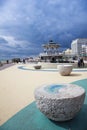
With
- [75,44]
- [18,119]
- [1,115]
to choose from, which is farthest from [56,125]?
[75,44]

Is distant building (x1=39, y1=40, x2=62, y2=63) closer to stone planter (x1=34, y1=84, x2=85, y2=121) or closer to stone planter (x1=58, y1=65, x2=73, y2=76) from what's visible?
stone planter (x1=58, y1=65, x2=73, y2=76)

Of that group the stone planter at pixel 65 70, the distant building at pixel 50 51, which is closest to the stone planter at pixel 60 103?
the stone planter at pixel 65 70

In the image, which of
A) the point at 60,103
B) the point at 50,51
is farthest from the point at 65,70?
the point at 50,51

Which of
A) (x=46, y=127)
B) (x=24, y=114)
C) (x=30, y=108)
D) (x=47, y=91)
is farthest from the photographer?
(x=30, y=108)

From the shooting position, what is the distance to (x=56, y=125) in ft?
11.1

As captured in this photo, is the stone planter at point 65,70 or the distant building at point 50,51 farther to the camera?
the distant building at point 50,51

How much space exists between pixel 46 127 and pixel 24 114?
898 mm

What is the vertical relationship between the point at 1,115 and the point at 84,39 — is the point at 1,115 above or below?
below

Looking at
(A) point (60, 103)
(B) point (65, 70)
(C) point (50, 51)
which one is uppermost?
(C) point (50, 51)

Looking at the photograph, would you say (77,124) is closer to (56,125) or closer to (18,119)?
(56,125)

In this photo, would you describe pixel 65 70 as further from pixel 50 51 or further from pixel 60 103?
pixel 50 51

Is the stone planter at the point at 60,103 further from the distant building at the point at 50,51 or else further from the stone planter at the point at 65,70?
the distant building at the point at 50,51

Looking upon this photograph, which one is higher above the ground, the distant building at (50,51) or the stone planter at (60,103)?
the distant building at (50,51)

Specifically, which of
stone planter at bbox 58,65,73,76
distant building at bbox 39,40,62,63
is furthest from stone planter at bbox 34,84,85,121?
distant building at bbox 39,40,62,63
